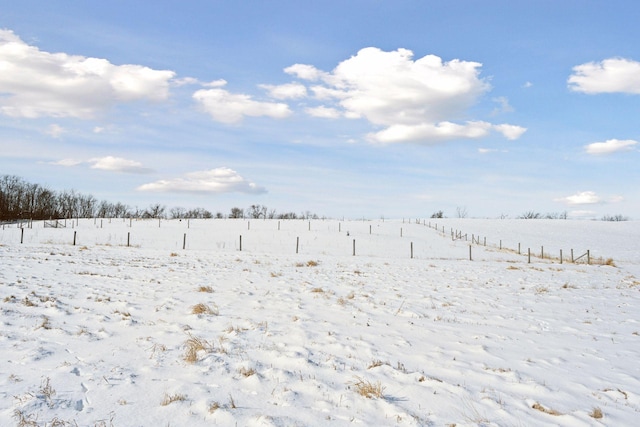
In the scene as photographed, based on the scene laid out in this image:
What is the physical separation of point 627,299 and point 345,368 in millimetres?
12357

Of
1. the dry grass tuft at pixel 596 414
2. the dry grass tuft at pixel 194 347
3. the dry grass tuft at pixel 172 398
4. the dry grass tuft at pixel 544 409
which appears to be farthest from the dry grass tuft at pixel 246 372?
the dry grass tuft at pixel 596 414

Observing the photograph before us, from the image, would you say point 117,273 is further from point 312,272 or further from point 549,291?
point 549,291

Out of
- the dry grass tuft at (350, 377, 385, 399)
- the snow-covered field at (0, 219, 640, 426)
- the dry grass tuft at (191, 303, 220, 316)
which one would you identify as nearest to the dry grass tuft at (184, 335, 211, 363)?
the snow-covered field at (0, 219, 640, 426)

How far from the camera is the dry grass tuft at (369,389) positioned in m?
4.73

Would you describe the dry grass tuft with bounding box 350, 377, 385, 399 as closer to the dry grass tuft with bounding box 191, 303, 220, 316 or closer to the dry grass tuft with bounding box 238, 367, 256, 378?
the dry grass tuft with bounding box 238, 367, 256, 378

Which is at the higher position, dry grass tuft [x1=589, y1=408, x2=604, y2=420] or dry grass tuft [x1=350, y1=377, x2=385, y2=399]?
dry grass tuft [x1=350, y1=377, x2=385, y2=399]

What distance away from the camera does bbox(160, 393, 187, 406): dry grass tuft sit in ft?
14.4

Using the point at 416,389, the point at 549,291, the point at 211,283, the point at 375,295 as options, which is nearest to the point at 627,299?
the point at 549,291

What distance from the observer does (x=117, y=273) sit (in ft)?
44.9

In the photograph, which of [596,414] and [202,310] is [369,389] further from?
[202,310]

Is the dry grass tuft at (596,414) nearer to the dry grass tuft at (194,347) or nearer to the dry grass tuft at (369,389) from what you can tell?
the dry grass tuft at (369,389)

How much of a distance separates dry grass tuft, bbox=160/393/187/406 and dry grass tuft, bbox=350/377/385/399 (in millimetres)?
1982

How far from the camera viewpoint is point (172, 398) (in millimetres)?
4480

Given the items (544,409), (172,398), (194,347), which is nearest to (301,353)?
(194,347)
